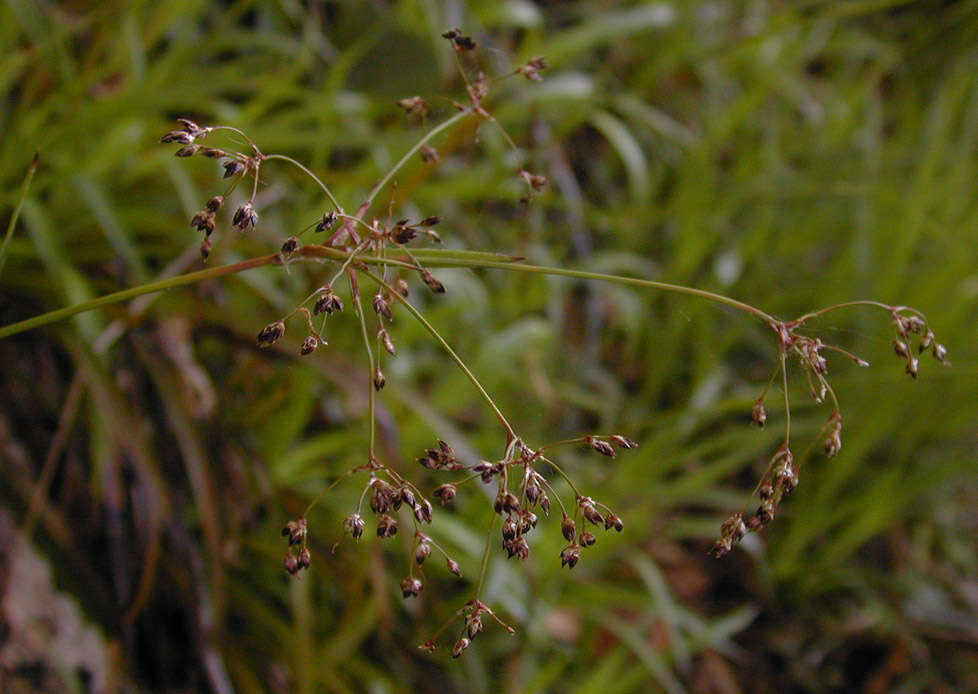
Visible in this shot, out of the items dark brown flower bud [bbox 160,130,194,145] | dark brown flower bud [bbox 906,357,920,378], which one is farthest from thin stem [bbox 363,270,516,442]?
dark brown flower bud [bbox 906,357,920,378]

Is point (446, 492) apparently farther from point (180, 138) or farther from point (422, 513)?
point (180, 138)

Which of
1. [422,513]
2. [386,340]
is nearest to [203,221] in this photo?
[386,340]

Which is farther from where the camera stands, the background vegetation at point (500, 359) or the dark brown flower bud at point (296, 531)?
the background vegetation at point (500, 359)

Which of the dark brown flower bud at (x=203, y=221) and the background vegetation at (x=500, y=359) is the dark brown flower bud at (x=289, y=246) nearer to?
the dark brown flower bud at (x=203, y=221)

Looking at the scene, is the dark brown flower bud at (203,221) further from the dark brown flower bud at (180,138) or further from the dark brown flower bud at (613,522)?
the dark brown flower bud at (613,522)

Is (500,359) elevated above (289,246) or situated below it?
below

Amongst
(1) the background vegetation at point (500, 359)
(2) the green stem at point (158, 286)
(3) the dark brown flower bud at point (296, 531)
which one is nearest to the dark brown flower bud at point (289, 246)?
(2) the green stem at point (158, 286)

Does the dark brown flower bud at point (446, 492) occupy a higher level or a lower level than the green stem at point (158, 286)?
lower

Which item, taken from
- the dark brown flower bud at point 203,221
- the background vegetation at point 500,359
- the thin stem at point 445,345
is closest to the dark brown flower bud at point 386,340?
the thin stem at point 445,345

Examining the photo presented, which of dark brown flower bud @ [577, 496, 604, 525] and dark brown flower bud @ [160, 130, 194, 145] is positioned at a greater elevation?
dark brown flower bud @ [160, 130, 194, 145]

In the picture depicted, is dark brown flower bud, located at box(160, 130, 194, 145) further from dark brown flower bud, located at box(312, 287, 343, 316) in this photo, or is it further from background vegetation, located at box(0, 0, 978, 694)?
background vegetation, located at box(0, 0, 978, 694)
